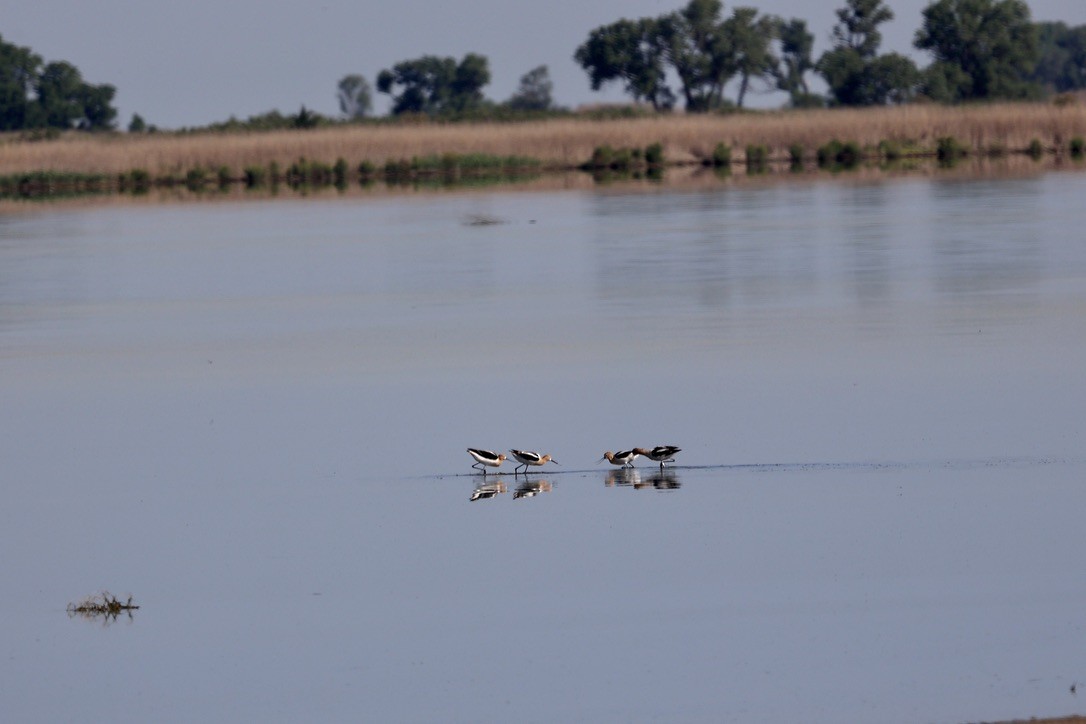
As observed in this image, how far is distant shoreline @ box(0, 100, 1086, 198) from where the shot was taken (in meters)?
48.0

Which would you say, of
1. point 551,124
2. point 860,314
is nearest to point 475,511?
point 860,314

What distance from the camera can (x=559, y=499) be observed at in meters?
9.68

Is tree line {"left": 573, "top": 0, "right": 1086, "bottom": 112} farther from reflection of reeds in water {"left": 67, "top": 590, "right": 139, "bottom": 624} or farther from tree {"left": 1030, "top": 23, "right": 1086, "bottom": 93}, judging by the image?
reflection of reeds in water {"left": 67, "top": 590, "right": 139, "bottom": 624}

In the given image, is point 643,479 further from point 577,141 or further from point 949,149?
point 577,141

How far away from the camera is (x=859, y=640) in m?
6.90

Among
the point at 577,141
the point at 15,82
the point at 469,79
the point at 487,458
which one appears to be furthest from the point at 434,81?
the point at 487,458

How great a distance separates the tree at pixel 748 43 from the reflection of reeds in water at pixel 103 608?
78.4 meters

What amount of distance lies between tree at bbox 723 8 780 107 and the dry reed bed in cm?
3342

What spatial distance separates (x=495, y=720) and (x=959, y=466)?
4377 millimetres

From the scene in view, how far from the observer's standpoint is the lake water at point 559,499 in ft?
21.9

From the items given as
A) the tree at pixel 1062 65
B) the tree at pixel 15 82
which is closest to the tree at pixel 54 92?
the tree at pixel 15 82

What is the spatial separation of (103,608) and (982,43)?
71.6 m

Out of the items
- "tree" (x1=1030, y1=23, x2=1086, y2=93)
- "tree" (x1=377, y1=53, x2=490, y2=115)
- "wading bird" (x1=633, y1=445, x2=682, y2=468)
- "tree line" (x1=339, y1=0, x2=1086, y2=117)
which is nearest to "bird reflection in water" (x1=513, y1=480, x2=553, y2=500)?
"wading bird" (x1=633, y1=445, x2=682, y2=468)

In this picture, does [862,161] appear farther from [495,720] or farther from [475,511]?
[495,720]
